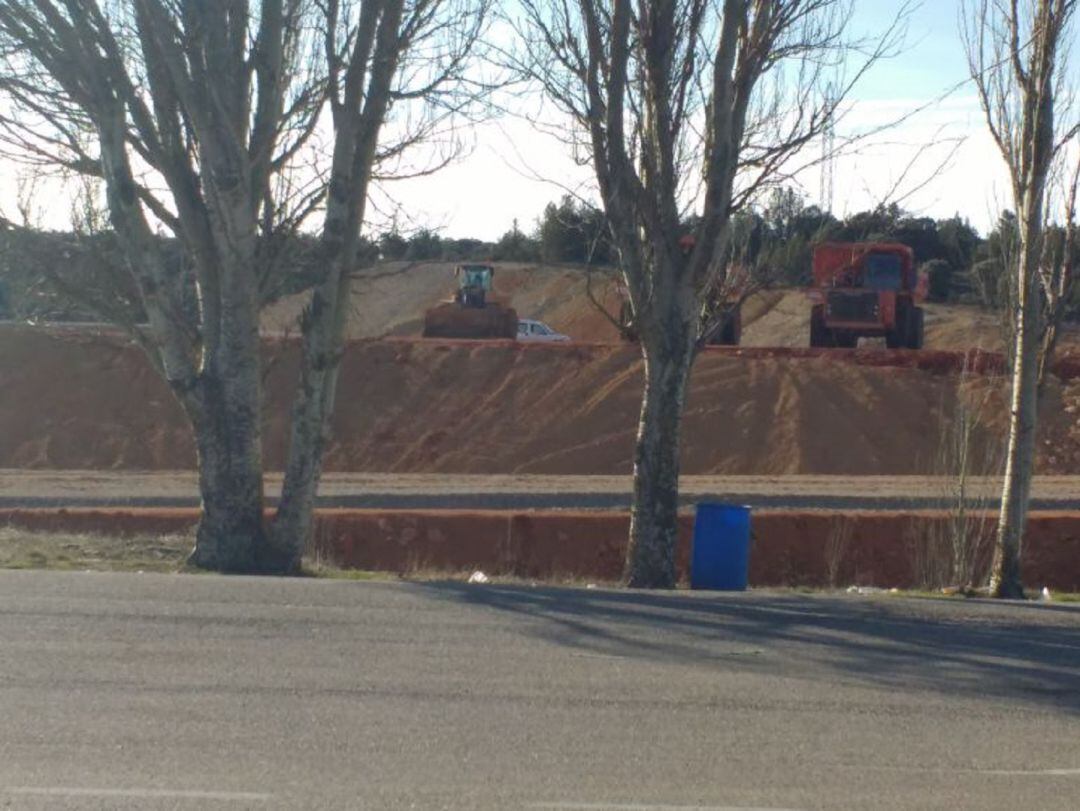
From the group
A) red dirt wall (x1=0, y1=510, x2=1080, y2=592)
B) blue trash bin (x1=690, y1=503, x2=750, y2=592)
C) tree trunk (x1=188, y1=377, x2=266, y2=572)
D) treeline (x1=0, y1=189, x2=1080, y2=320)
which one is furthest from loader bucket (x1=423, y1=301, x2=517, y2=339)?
blue trash bin (x1=690, y1=503, x2=750, y2=592)

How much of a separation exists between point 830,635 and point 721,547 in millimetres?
4608

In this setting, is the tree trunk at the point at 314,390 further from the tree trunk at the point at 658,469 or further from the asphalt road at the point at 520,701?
the asphalt road at the point at 520,701

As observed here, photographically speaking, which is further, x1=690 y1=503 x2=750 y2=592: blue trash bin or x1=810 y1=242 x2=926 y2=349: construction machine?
x1=810 y1=242 x2=926 y2=349: construction machine

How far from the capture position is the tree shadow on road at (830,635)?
30.1 feet

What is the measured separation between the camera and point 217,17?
1413 centimetres

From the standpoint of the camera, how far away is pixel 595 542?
2358cm

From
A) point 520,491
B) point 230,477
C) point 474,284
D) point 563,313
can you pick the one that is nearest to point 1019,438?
point 230,477

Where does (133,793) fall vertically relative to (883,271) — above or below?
below

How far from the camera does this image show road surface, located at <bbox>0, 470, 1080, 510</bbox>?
28.1 metres

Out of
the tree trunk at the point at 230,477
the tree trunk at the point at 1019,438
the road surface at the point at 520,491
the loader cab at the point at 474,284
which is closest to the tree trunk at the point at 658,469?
the tree trunk at the point at 230,477

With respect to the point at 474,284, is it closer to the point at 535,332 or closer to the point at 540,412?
the point at 535,332

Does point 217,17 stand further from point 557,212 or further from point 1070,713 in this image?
point 1070,713

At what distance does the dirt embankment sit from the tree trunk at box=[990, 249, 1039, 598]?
2010 centimetres

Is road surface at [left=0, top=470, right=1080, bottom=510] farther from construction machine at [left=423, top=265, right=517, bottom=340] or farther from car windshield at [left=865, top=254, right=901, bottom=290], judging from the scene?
construction machine at [left=423, top=265, right=517, bottom=340]
